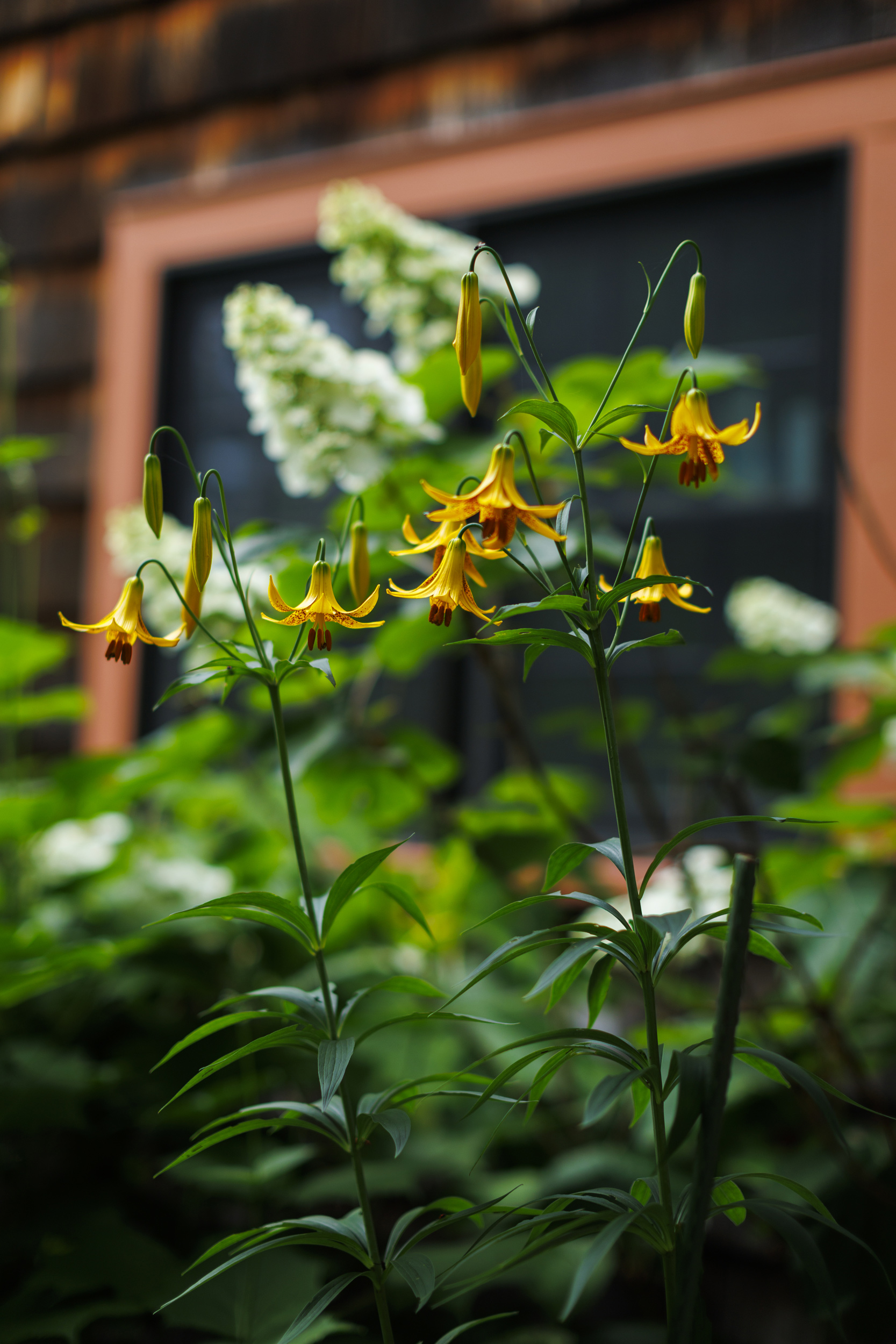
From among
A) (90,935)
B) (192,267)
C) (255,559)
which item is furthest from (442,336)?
(192,267)

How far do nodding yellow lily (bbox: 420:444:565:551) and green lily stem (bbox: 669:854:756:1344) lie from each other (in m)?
0.17

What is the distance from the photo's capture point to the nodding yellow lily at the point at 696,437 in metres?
0.46

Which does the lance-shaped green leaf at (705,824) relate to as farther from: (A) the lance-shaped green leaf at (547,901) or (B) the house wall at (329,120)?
(B) the house wall at (329,120)

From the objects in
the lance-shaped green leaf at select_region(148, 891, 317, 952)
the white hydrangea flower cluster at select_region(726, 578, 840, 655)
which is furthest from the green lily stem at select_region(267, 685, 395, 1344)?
the white hydrangea flower cluster at select_region(726, 578, 840, 655)

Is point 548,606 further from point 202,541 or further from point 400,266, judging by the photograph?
point 400,266

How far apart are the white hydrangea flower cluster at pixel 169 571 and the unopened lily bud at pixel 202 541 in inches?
16.3

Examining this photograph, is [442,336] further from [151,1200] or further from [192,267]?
[192,267]

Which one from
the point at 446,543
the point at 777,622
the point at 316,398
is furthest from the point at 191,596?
the point at 777,622

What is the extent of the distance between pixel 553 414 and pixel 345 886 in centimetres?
26

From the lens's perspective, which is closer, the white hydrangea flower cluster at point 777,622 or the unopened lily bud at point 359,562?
the unopened lily bud at point 359,562

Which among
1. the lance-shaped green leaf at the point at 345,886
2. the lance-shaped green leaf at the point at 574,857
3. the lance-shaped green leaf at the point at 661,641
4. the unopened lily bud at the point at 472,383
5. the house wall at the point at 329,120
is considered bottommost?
the lance-shaped green leaf at the point at 345,886

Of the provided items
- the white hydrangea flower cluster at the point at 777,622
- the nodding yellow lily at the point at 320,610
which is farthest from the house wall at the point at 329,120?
the nodding yellow lily at the point at 320,610

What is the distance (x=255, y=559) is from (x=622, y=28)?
5.23 ft

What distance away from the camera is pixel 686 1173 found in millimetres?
1118
